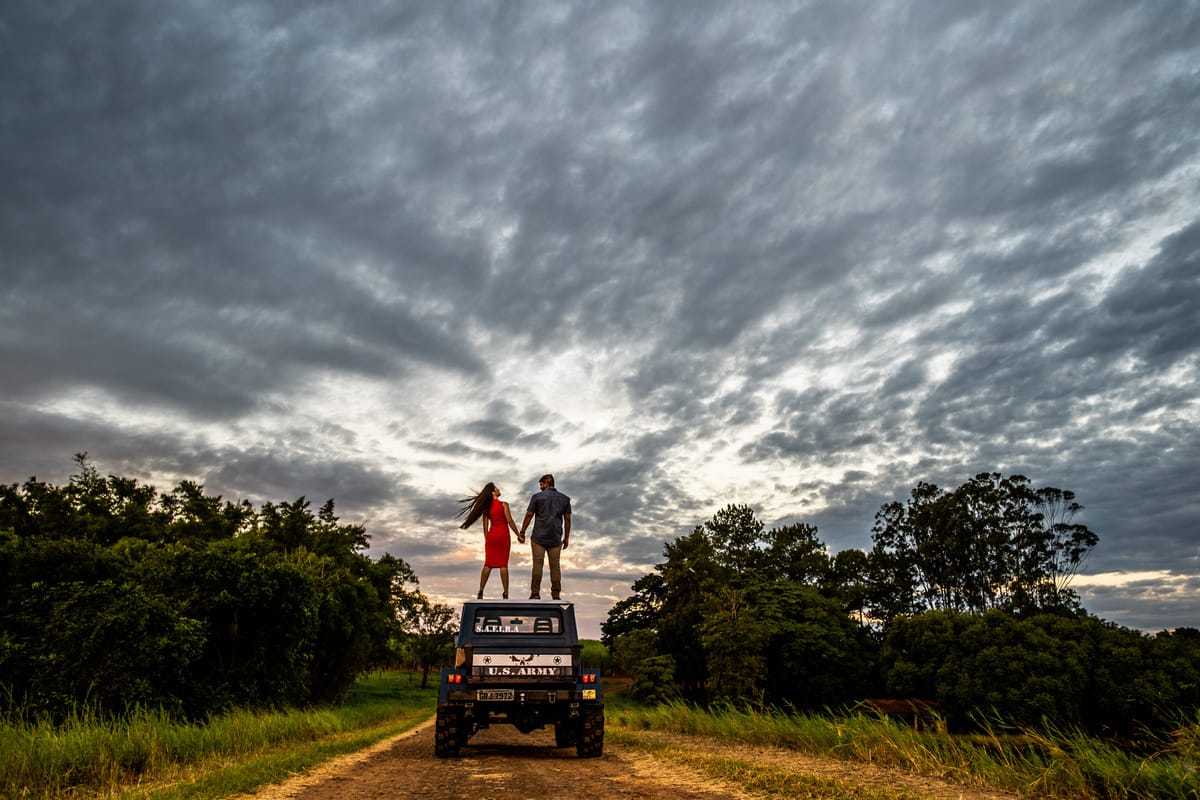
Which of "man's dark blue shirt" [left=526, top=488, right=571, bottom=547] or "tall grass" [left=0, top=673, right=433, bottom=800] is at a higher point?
"man's dark blue shirt" [left=526, top=488, right=571, bottom=547]

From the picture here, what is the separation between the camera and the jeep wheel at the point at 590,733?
10805 millimetres

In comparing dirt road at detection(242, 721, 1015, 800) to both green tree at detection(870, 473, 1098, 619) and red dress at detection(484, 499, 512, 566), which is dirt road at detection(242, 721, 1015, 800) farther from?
green tree at detection(870, 473, 1098, 619)

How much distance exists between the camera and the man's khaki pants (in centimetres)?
1328

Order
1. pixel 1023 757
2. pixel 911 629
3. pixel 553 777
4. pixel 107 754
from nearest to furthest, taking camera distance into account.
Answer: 1. pixel 1023 757
2. pixel 553 777
3. pixel 107 754
4. pixel 911 629

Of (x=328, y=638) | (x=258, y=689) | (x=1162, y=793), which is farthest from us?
(x=328, y=638)

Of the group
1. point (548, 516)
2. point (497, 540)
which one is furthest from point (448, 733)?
point (548, 516)

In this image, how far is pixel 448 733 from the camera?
10711 mm

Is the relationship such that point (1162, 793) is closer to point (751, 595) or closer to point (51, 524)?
point (51, 524)

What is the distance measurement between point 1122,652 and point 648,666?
1168 inches

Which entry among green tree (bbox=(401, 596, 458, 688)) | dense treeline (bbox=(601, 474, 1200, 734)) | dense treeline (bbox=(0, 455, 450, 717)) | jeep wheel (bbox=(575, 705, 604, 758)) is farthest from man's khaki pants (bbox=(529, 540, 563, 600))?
green tree (bbox=(401, 596, 458, 688))

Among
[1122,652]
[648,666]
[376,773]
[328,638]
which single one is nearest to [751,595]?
[648,666]

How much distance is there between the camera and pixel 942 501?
63688mm

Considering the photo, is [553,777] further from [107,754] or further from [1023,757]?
[107,754]

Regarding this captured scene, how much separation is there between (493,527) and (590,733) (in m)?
4.38
